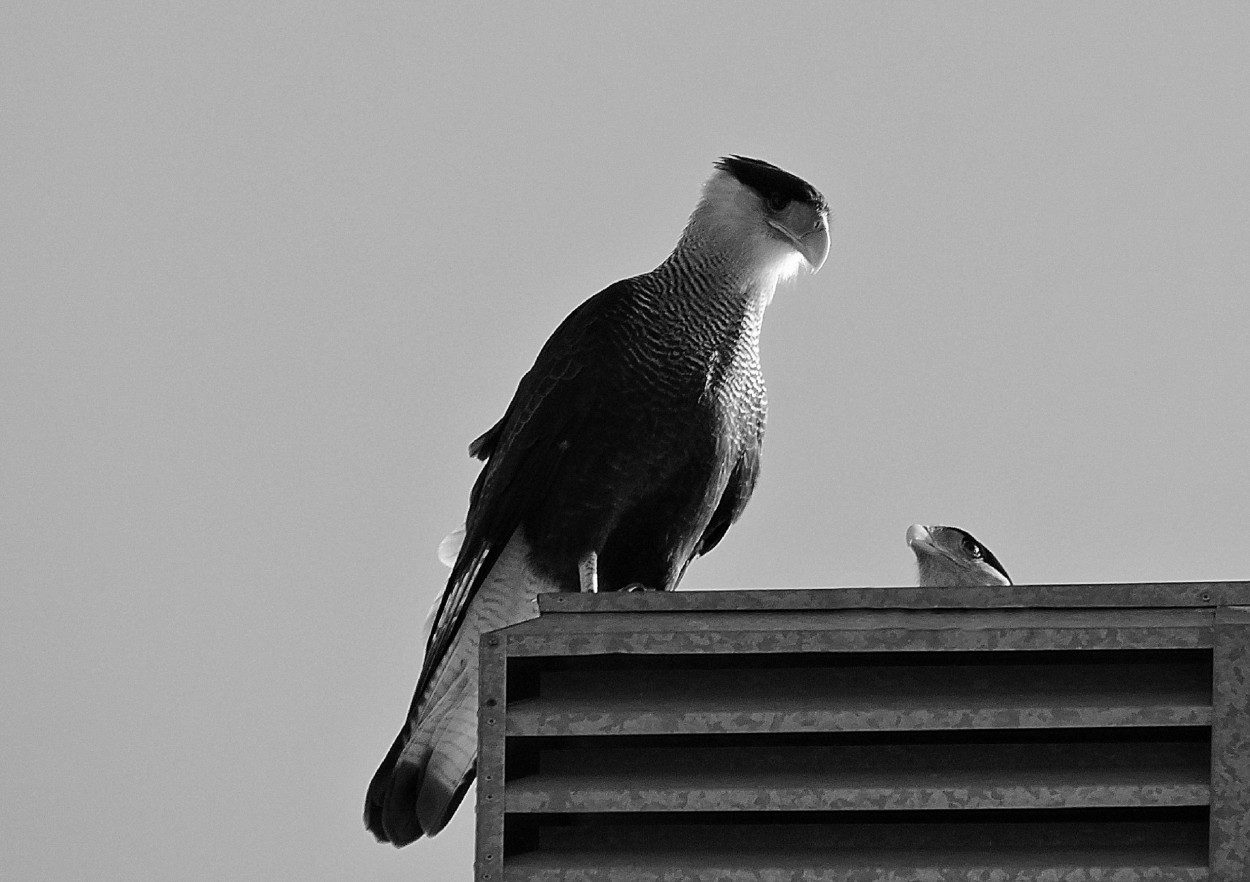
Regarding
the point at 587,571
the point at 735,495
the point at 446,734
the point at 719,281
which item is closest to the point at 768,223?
the point at 719,281

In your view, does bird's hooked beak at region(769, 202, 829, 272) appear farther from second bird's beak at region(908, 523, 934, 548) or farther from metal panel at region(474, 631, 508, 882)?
metal panel at region(474, 631, 508, 882)

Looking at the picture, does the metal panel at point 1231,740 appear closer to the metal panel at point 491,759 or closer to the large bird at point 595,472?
the metal panel at point 491,759

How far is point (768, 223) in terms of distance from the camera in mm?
3721

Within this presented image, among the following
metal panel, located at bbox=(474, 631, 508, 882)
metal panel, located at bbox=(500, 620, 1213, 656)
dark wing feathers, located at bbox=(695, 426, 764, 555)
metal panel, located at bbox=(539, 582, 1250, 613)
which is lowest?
metal panel, located at bbox=(474, 631, 508, 882)

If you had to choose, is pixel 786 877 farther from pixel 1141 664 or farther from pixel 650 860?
pixel 1141 664

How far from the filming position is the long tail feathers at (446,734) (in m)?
3.33

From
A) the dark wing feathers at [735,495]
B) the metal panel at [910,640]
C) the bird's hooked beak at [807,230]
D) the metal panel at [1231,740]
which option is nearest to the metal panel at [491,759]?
the metal panel at [910,640]

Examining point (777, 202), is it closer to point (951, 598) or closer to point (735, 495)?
point (735, 495)

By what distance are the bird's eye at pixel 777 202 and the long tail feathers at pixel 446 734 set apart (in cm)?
94

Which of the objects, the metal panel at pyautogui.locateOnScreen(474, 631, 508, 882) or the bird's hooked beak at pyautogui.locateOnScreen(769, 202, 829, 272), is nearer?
the metal panel at pyautogui.locateOnScreen(474, 631, 508, 882)

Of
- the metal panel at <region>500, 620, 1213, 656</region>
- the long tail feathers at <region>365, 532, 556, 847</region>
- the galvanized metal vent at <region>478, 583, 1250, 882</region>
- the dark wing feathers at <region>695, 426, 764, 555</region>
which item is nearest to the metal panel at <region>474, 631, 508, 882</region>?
the galvanized metal vent at <region>478, 583, 1250, 882</region>

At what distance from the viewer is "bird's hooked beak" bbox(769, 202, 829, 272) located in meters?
3.66

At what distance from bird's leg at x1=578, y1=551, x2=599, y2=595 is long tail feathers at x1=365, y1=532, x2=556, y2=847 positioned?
68mm

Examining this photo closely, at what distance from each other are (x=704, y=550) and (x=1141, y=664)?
1.96 metres
